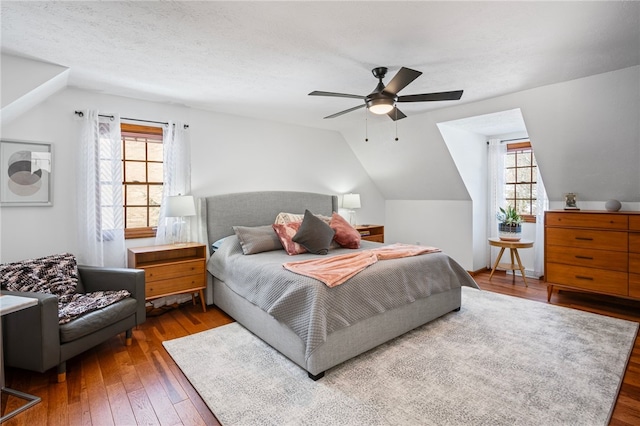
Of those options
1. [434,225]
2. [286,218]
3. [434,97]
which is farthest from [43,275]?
[434,225]

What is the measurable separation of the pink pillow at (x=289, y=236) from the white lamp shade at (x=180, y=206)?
1003 millimetres

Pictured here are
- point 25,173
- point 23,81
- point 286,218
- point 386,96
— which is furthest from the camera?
point 286,218

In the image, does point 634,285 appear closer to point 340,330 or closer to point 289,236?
point 340,330

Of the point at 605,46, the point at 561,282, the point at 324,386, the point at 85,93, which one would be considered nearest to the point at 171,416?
the point at 324,386

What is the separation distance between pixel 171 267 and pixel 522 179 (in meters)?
5.41

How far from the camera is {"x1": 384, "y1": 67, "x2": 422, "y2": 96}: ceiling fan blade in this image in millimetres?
2223

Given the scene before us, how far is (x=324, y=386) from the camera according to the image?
222cm

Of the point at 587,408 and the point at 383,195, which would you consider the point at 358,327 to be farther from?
the point at 383,195

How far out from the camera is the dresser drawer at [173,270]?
10.9 ft

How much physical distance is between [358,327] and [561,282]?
2.95m

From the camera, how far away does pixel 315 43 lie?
7.80 feet

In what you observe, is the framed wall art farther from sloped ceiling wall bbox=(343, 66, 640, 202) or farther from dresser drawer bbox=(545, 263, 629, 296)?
dresser drawer bbox=(545, 263, 629, 296)

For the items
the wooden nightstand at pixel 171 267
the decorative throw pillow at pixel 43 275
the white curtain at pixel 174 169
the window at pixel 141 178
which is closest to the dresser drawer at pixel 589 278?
the wooden nightstand at pixel 171 267

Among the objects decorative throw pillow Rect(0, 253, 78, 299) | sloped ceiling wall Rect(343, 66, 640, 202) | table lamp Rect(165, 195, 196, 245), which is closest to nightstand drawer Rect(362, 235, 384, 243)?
sloped ceiling wall Rect(343, 66, 640, 202)
